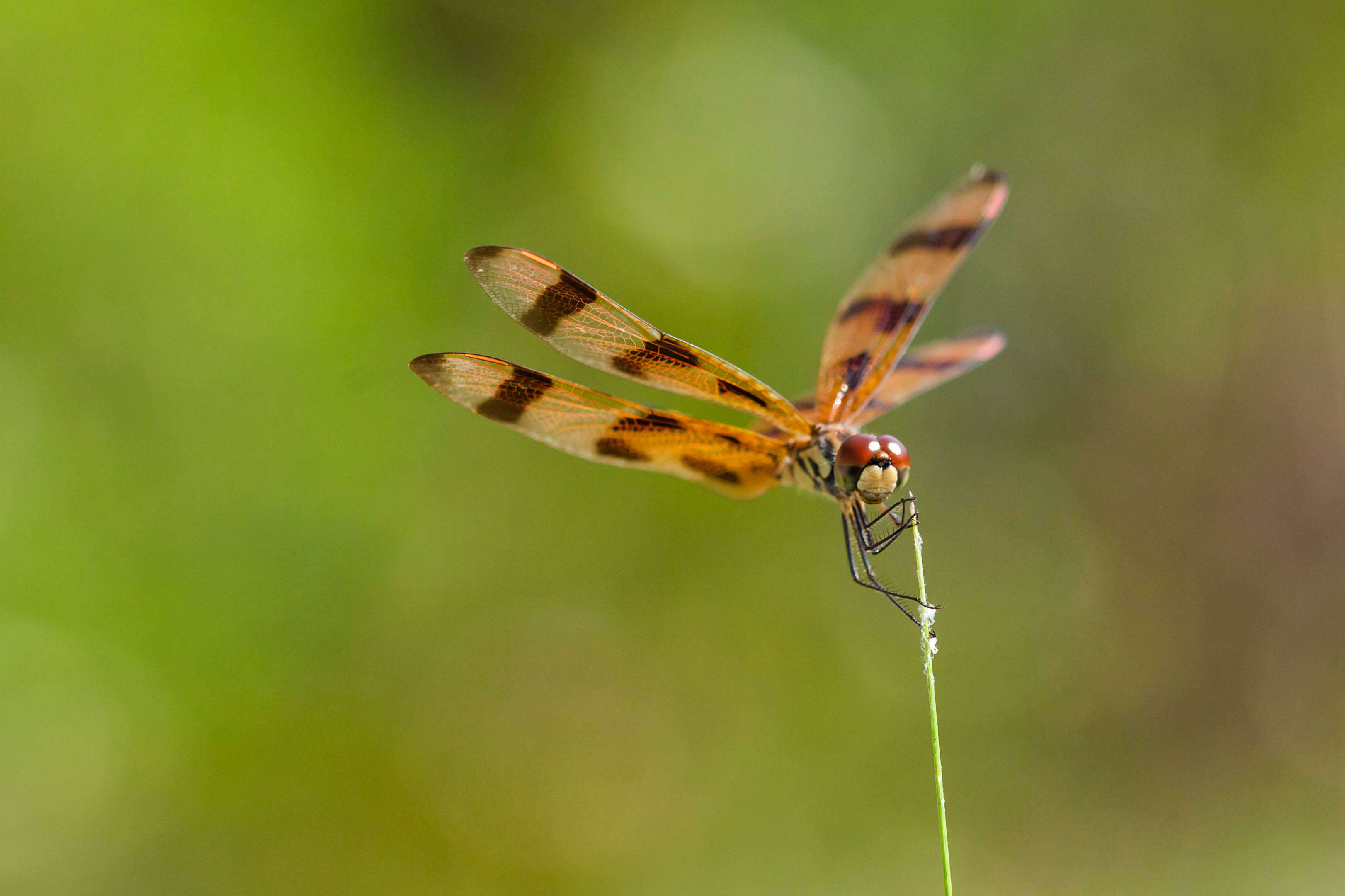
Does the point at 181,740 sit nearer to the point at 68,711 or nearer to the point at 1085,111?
the point at 68,711

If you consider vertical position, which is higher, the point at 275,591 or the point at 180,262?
the point at 180,262

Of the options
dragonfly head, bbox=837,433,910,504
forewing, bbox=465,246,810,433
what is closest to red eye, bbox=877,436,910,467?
dragonfly head, bbox=837,433,910,504

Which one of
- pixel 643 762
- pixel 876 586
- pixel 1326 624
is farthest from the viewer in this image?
pixel 1326 624

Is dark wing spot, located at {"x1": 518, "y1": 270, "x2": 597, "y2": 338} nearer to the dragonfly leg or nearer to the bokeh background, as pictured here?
the dragonfly leg

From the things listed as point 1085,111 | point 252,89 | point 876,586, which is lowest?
point 876,586

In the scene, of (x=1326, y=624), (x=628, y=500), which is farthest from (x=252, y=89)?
(x=1326, y=624)

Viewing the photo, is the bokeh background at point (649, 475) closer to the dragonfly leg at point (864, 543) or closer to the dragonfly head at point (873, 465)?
the dragonfly leg at point (864, 543)
